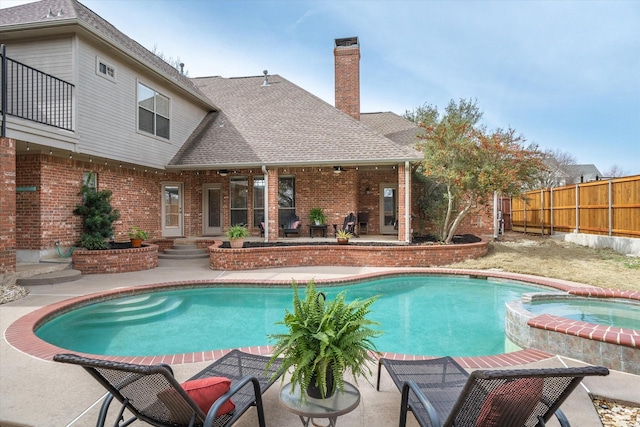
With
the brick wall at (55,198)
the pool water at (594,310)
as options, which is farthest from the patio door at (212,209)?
the pool water at (594,310)

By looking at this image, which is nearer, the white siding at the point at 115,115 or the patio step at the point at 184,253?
the white siding at the point at 115,115

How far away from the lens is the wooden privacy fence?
38.6 ft

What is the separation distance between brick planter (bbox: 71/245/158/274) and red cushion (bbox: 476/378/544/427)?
33.3 ft

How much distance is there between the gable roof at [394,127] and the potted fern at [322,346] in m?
13.3

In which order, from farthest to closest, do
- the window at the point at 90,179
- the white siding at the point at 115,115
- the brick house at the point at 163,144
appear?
the window at the point at 90,179 → the white siding at the point at 115,115 → the brick house at the point at 163,144

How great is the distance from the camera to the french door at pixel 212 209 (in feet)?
51.3

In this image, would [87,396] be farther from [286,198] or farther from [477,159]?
[286,198]

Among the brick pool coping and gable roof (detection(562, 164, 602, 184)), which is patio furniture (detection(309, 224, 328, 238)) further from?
gable roof (detection(562, 164, 602, 184))

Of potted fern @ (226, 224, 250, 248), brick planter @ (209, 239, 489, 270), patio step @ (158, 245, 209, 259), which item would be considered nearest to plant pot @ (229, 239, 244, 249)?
potted fern @ (226, 224, 250, 248)

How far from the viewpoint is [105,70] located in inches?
421

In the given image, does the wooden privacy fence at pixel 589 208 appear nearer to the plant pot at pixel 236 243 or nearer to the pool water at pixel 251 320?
the pool water at pixel 251 320

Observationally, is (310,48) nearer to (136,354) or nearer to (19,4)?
(19,4)

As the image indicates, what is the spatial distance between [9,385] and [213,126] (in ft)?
44.9

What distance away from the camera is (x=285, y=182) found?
15.2m
